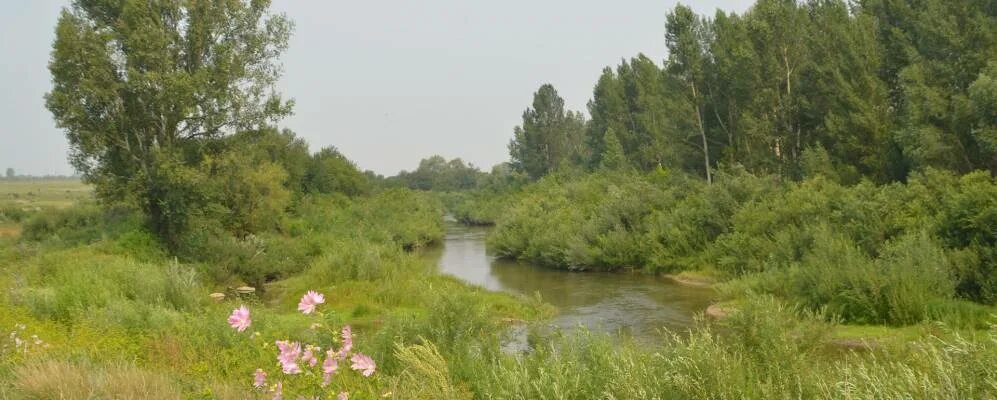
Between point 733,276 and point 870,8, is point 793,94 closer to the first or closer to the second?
point 870,8

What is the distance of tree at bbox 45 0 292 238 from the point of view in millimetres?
24297

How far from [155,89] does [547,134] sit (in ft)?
199

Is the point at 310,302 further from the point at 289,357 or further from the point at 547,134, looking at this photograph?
the point at 547,134

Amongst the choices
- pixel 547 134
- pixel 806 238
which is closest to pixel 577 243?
pixel 806 238

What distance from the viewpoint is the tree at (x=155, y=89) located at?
2430 cm

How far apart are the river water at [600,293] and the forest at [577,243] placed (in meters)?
0.73

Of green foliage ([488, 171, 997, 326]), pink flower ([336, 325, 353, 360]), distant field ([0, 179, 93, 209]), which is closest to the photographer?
pink flower ([336, 325, 353, 360])

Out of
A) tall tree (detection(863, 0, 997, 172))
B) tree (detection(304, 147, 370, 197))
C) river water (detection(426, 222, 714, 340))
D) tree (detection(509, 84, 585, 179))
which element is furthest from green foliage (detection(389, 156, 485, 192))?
tall tree (detection(863, 0, 997, 172))

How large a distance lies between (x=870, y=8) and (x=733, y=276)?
56.9 feet

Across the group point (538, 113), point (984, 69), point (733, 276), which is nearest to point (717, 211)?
point (733, 276)

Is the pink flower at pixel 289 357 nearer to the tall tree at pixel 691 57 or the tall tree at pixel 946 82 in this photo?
the tall tree at pixel 946 82

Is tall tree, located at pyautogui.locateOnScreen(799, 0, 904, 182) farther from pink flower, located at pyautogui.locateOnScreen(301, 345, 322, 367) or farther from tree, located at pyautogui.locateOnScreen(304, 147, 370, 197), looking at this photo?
tree, located at pyautogui.locateOnScreen(304, 147, 370, 197)

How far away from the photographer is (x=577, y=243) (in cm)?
3425

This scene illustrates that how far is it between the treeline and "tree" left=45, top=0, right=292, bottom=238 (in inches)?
887
